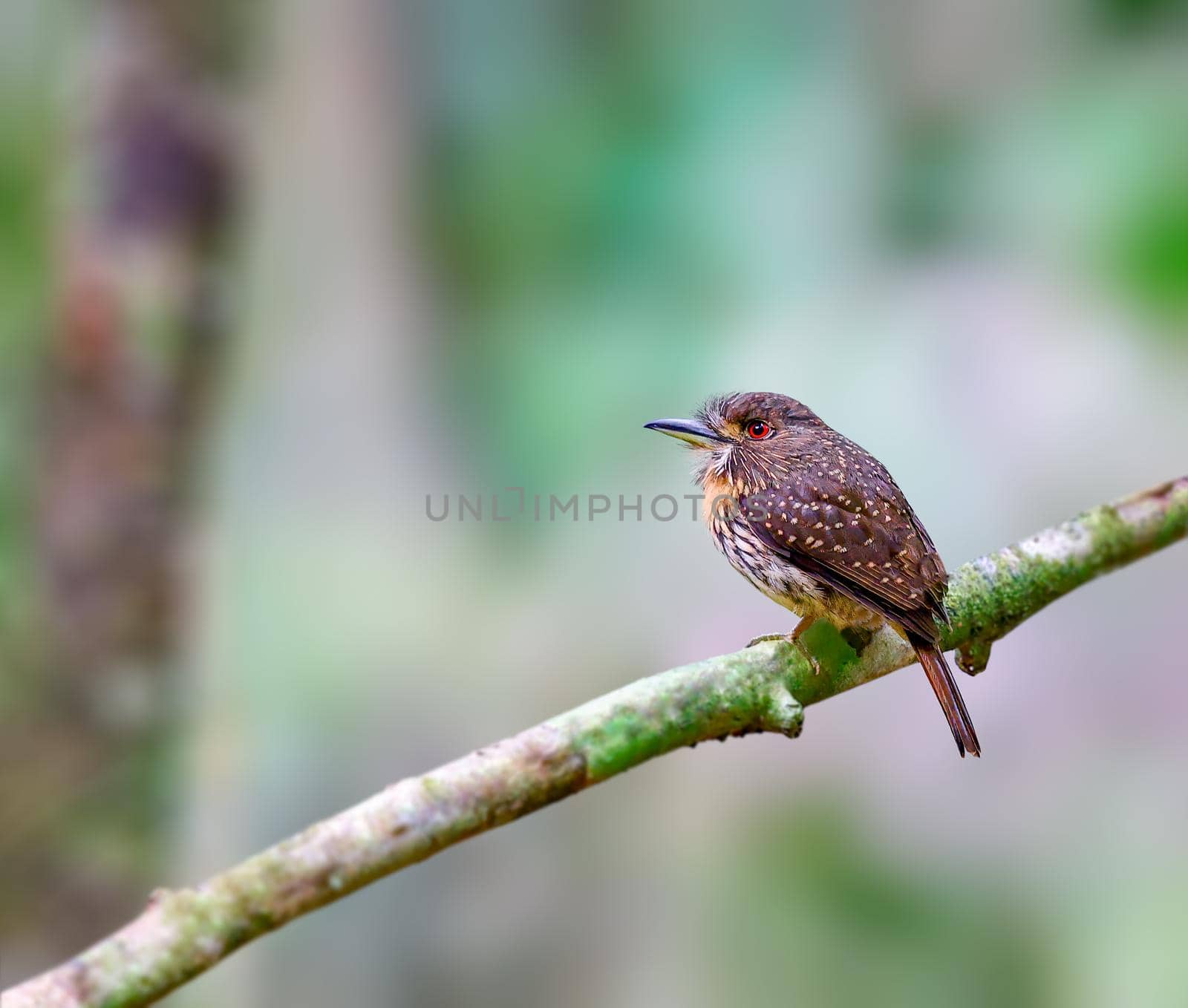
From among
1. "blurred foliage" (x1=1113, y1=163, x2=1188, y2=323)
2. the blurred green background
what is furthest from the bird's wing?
"blurred foliage" (x1=1113, y1=163, x2=1188, y2=323)

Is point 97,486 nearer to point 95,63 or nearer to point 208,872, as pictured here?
point 95,63

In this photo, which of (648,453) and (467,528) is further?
(467,528)

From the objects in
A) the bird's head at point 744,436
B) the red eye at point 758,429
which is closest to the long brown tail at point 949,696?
the bird's head at point 744,436

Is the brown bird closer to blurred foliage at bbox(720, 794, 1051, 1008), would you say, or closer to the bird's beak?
the bird's beak

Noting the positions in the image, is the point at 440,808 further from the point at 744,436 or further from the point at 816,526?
the point at 744,436

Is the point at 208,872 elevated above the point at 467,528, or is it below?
below

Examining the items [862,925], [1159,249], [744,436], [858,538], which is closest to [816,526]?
[858,538]

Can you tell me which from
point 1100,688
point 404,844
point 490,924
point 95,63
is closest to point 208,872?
point 490,924

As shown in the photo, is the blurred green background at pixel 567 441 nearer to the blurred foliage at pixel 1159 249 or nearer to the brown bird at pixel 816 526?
the blurred foliage at pixel 1159 249
